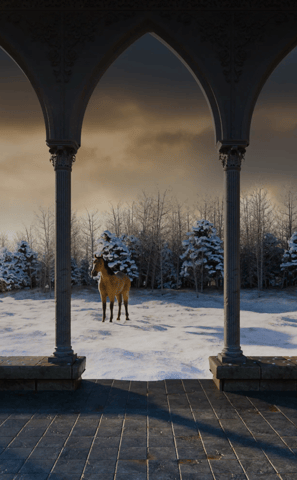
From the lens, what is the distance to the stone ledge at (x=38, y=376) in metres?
4.09

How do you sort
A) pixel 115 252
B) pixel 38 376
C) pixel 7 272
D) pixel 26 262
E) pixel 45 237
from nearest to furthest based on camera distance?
pixel 38 376
pixel 115 252
pixel 7 272
pixel 45 237
pixel 26 262

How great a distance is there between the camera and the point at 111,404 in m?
3.71

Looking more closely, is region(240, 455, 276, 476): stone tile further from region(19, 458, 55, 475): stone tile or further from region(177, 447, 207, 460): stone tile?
region(19, 458, 55, 475): stone tile

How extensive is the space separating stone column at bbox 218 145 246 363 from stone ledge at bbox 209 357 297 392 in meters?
0.19

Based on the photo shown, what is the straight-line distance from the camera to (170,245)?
82.9 ft

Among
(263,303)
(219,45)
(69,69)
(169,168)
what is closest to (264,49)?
(219,45)

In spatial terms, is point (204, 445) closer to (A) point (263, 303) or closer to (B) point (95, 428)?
(B) point (95, 428)

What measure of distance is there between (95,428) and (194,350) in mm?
7797

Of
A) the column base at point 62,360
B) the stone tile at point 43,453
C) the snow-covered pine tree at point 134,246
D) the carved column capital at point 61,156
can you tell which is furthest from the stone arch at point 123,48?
the snow-covered pine tree at point 134,246

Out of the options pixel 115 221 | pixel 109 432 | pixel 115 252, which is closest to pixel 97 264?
pixel 109 432

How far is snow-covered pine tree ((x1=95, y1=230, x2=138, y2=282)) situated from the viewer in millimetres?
21203

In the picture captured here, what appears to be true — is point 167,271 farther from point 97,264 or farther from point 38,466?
point 38,466

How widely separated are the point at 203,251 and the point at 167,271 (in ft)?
9.71

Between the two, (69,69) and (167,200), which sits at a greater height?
(167,200)
